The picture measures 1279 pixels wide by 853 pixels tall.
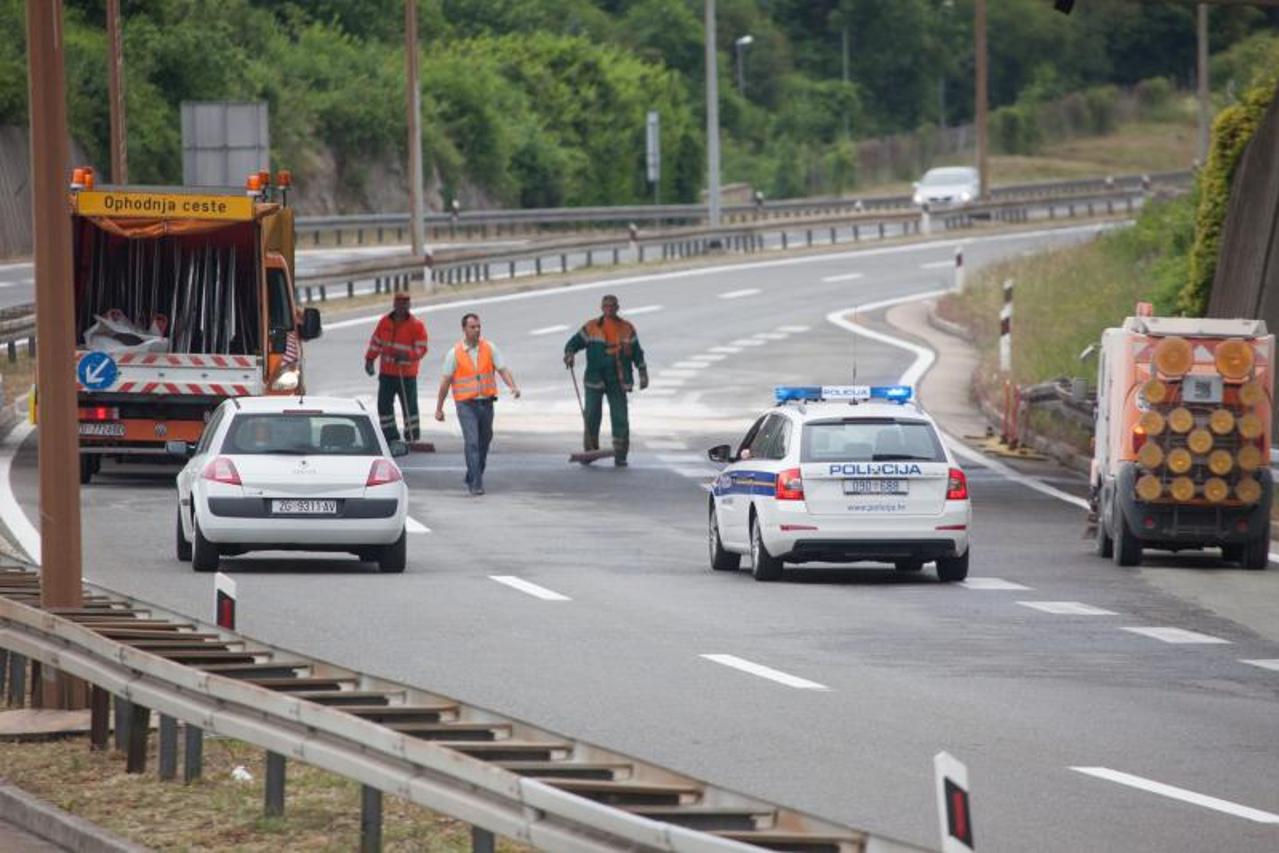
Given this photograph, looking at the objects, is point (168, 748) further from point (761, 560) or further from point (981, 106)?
point (981, 106)

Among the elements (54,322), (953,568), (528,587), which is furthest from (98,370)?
(54,322)

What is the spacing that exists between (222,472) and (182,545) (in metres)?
1.15

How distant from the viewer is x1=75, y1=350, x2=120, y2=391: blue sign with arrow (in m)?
30.0

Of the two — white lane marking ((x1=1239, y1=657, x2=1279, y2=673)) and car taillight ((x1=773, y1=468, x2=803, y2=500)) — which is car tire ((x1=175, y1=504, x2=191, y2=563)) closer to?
car taillight ((x1=773, y1=468, x2=803, y2=500))

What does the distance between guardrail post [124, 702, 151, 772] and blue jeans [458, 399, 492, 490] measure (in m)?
17.0

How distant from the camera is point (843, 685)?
16422 millimetres

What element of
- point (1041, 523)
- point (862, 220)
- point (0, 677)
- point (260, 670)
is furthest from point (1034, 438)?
point (862, 220)

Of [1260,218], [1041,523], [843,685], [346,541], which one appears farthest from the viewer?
[1260,218]

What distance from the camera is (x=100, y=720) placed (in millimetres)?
13281

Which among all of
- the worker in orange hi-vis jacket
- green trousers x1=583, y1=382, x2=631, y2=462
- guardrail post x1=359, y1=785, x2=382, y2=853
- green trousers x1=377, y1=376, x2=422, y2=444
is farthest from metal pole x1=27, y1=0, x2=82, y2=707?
green trousers x1=377, y1=376, x2=422, y2=444

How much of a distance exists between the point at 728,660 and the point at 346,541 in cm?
596

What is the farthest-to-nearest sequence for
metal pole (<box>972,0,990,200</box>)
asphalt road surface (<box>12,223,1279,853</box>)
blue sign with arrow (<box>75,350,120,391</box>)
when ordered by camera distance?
metal pole (<box>972,0,990,200</box>)
blue sign with arrow (<box>75,350,120,391</box>)
asphalt road surface (<box>12,223,1279,853</box>)

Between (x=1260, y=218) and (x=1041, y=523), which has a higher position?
(x=1260, y=218)

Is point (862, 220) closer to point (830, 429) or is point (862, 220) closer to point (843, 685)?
point (830, 429)
